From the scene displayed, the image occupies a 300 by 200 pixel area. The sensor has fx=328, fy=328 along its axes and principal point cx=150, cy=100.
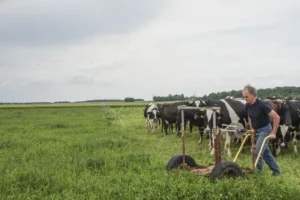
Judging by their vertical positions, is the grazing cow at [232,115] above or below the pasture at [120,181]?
above

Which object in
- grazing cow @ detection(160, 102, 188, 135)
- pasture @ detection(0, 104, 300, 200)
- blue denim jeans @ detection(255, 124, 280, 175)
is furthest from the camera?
grazing cow @ detection(160, 102, 188, 135)

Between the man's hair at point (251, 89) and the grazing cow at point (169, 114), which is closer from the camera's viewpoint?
the man's hair at point (251, 89)

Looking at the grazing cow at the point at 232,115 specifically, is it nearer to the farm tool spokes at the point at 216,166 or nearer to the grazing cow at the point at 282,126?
the grazing cow at the point at 282,126

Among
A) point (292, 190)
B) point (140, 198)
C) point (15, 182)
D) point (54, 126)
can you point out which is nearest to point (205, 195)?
point (140, 198)

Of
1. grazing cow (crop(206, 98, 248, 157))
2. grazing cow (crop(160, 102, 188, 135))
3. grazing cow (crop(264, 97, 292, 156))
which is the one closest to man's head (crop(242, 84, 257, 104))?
grazing cow (crop(264, 97, 292, 156))

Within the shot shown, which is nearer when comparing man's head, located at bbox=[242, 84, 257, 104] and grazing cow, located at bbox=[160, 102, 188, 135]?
man's head, located at bbox=[242, 84, 257, 104]

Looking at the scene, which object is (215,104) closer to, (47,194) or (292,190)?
(292,190)

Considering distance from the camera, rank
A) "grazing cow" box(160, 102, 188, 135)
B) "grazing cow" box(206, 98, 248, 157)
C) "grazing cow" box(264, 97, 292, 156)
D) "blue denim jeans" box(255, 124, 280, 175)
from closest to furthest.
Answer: "blue denim jeans" box(255, 124, 280, 175)
"grazing cow" box(264, 97, 292, 156)
"grazing cow" box(206, 98, 248, 157)
"grazing cow" box(160, 102, 188, 135)

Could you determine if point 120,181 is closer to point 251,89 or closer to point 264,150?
point 264,150

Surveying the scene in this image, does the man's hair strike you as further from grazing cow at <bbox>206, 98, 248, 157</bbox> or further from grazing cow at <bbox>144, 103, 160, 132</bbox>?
grazing cow at <bbox>144, 103, 160, 132</bbox>

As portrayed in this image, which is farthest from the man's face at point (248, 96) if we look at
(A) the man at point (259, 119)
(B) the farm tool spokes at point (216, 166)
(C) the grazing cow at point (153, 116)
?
(C) the grazing cow at point (153, 116)

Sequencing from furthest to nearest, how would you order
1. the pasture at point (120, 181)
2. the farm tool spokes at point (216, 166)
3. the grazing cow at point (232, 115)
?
the grazing cow at point (232, 115) → the farm tool spokes at point (216, 166) → the pasture at point (120, 181)

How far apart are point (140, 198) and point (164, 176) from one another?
1248 millimetres

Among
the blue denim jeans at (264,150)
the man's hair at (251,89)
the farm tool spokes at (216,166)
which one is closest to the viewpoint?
the farm tool spokes at (216,166)
